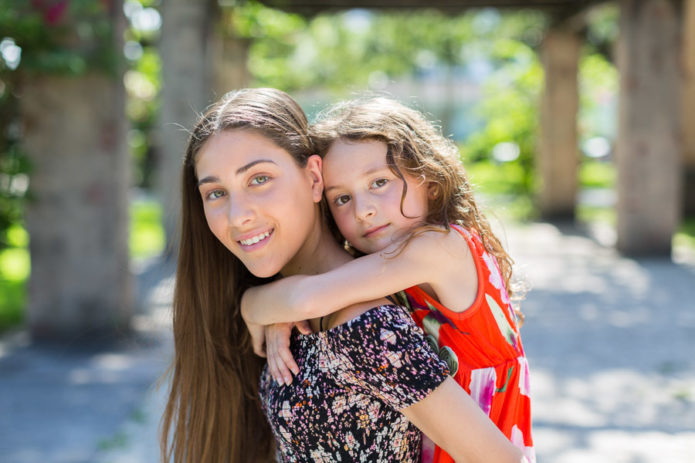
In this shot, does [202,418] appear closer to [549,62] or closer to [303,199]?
[303,199]

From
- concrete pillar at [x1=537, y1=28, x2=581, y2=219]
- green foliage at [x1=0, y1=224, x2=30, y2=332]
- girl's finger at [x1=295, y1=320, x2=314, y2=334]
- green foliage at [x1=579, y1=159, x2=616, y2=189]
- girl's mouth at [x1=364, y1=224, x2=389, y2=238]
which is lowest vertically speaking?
girl's finger at [x1=295, y1=320, x2=314, y2=334]

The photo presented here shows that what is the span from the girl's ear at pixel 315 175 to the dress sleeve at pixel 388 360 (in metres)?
0.35

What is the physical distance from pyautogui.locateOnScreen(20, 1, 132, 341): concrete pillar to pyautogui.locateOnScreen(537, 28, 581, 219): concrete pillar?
957cm

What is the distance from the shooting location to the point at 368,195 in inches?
65.0

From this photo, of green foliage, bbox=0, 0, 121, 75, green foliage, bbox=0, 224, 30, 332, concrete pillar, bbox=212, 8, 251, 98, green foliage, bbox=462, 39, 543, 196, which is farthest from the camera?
green foliage, bbox=462, 39, 543, 196

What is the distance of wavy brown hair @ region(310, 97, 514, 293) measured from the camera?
1.65m

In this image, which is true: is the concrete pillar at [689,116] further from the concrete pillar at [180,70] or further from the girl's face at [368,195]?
the girl's face at [368,195]

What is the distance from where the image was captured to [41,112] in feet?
18.8

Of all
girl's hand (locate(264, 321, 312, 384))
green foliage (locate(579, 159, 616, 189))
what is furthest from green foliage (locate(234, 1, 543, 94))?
girl's hand (locate(264, 321, 312, 384))

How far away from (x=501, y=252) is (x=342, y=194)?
0.43m

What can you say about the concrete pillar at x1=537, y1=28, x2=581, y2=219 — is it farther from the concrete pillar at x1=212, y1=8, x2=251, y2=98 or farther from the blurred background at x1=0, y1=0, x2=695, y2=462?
the concrete pillar at x1=212, y1=8, x2=251, y2=98

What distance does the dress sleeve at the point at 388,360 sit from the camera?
1364mm

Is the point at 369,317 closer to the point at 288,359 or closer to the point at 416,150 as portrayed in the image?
the point at 288,359

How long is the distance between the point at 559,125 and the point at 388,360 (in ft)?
42.9
